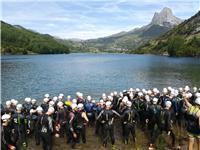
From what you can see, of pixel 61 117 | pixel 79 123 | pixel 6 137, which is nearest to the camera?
pixel 6 137

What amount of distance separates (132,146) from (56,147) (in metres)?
5.08

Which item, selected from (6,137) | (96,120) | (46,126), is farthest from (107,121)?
(6,137)

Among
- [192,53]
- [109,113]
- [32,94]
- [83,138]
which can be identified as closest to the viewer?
[109,113]

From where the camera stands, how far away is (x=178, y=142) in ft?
68.3

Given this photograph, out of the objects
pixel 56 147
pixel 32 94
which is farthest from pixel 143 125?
pixel 32 94

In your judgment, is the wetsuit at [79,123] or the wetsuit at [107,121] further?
the wetsuit at [107,121]

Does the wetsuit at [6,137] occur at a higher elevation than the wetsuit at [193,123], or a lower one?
lower

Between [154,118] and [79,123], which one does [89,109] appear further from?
[154,118]

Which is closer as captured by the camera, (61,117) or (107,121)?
(107,121)

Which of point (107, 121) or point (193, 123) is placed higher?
point (193, 123)

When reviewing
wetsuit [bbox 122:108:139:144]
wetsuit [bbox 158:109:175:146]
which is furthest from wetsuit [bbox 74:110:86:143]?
wetsuit [bbox 158:109:175:146]

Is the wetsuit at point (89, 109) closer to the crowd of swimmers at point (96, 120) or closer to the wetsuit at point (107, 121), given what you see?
the crowd of swimmers at point (96, 120)

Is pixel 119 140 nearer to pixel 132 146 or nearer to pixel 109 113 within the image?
pixel 132 146

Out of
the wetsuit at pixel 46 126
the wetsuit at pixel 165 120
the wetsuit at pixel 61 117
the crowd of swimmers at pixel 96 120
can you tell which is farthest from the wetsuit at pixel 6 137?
the wetsuit at pixel 165 120
